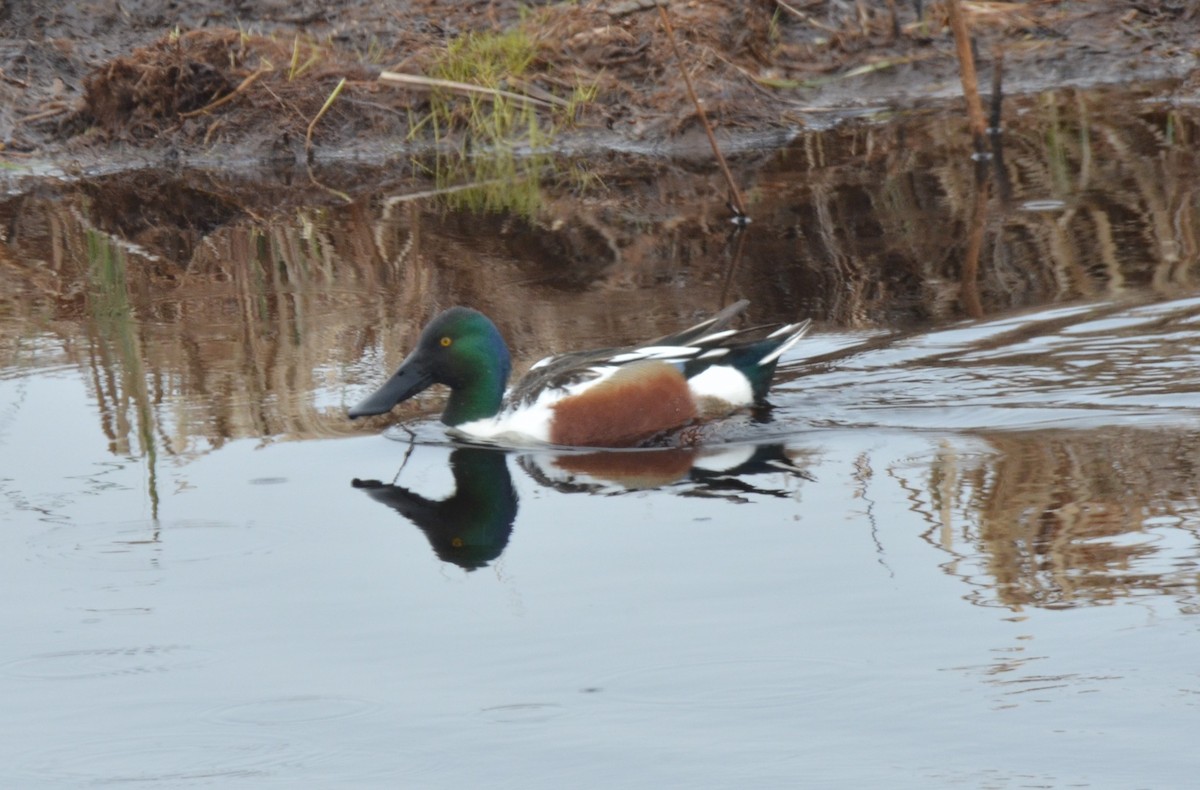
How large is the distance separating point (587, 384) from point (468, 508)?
0.78 m

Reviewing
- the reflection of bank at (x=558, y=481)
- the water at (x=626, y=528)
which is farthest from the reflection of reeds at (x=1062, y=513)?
the reflection of bank at (x=558, y=481)

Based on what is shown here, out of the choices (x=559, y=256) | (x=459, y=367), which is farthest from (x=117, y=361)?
(x=559, y=256)

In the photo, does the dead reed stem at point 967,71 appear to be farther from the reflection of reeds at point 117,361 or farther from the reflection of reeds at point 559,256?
the reflection of reeds at point 117,361

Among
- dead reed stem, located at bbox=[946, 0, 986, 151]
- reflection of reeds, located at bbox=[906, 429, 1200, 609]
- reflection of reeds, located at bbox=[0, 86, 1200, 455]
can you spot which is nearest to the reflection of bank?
reflection of reeds, located at bbox=[906, 429, 1200, 609]

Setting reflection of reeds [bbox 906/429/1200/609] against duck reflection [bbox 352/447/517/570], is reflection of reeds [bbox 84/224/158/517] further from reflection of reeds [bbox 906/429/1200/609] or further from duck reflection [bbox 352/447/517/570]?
reflection of reeds [bbox 906/429/1200/609]

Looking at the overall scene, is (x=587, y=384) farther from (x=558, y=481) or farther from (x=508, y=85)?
(x=508, y=85)

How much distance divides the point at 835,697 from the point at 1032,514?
124 cm

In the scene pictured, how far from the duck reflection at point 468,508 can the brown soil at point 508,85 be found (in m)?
5.78

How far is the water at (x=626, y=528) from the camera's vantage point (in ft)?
11.1

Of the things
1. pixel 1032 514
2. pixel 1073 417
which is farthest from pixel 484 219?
pixel 1032 514

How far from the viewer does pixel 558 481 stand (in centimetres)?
518

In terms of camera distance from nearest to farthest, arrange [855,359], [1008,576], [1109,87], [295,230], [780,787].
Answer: [780,787] → [1008,576] → [855,359] → [295,230] → [1109,87]

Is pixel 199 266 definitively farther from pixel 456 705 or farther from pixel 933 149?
pixel 456 705

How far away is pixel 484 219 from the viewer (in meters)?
9.03
